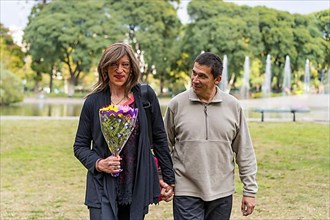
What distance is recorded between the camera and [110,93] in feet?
8.99

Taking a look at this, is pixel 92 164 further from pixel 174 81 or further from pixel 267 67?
pixel 174 81

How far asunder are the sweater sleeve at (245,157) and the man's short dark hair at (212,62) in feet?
1.00

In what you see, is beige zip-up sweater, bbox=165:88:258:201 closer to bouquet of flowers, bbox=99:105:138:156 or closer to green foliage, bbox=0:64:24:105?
bouquet of flowers, bbox=99:105:138:156

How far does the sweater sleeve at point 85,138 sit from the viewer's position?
2.66 m

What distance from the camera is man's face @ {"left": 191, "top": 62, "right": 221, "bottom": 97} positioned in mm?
2957

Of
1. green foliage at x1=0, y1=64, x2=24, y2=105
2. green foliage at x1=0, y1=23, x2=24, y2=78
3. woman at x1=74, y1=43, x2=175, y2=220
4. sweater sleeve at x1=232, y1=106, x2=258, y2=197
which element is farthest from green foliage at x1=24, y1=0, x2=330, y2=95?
woman at x1=74, y1=43, x2=175, y2=220

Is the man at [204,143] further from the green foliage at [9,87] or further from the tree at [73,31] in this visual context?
the tree at [73,31]

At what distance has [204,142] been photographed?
2961 millimetres

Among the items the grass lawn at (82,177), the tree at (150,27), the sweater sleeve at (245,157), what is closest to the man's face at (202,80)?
the sweater sleeve at (245,157)

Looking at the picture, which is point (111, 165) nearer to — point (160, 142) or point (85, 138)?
point (85, 138)

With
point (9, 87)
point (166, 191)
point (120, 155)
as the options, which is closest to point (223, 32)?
point (9, 87)

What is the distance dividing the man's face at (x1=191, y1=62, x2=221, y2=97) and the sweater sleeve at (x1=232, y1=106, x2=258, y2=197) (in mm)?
276

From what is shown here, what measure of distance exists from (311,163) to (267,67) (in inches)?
1346

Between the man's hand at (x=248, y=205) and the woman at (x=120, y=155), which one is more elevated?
the woman at (x=120, y=155)
